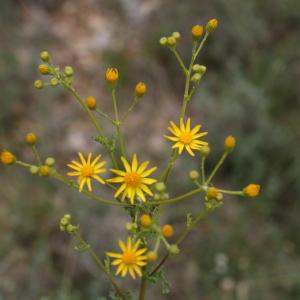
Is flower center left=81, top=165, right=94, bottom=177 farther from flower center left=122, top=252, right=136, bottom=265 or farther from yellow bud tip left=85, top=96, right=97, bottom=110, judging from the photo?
flower center left=122, top=252, right=136, bottom=265

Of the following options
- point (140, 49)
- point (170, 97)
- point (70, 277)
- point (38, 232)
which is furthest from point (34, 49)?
point (70, 277)

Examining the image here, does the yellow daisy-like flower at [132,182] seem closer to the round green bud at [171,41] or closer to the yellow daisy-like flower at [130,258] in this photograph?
the yellow daisy-like flower at [130,258]

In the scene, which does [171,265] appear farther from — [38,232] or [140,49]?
[140,49]

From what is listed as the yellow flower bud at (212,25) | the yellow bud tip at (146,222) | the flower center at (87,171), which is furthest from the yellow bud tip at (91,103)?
the yellow flower bud at (212,25)

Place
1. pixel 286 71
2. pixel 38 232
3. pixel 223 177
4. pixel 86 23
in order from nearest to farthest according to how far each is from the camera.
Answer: pixel 38 232, pixel 223 177, pixel 286 71, pixel 86 23

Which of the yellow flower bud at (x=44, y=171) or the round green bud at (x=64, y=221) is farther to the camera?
the round green bud at (x=64, y=221)

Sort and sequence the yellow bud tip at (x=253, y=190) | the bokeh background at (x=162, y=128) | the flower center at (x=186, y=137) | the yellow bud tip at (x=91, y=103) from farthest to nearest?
the bokeh background at (x=162, y=128)
the flower center at (x=186, y=137)
the yellow bud tip at (x=91, y=103)
the yellow bud tip at (x=253, y=190)
